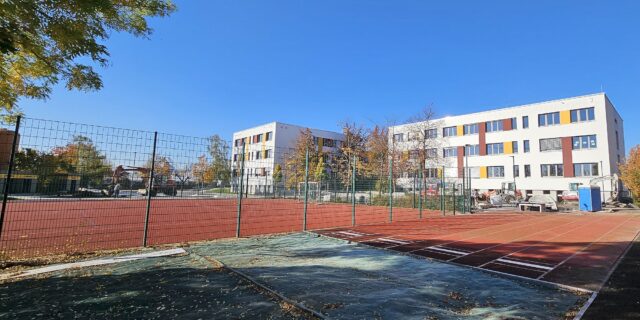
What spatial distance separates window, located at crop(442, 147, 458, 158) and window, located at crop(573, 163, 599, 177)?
15333 millimetres

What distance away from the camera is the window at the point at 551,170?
40312mm

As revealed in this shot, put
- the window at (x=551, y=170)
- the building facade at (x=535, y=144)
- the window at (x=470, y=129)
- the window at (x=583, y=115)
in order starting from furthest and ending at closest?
the window at (x=470, y=129), the window at (x=551, y=170), the window at (x=583, y=115), the building facade at (x=535, y=144)

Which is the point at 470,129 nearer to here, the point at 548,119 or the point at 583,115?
the point at 548,119

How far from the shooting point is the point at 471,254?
26.2 ft

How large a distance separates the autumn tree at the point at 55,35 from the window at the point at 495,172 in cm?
4835

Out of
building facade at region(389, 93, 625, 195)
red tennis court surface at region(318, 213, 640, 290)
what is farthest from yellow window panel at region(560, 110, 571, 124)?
red tennis court surface at region(318, 213, 640, 290)

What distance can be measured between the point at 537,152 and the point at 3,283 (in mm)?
49880

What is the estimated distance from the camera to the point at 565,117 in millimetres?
39875

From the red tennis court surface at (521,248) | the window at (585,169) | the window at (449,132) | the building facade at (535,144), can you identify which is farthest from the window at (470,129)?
the red tennis court surface at (521,248)

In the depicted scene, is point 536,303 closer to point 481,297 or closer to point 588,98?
point 481,297

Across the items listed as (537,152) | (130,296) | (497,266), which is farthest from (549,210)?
(130,296)

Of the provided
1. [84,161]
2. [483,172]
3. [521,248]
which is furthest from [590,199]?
[84,161]

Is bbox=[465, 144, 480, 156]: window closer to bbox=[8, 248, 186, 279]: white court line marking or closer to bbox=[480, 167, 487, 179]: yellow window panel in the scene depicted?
bbox=[480, 167, 487, 179]: yellow window panel

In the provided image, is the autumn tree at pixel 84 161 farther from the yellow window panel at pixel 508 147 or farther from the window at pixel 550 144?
the yellow window panel at pixel 508 147
